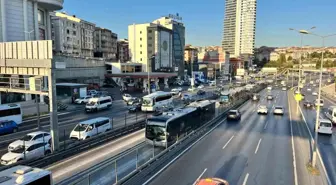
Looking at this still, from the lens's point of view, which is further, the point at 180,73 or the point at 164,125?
the point at 180,73

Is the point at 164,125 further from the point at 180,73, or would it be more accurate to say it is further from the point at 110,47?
the point at 110,47

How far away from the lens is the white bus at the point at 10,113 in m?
28.6

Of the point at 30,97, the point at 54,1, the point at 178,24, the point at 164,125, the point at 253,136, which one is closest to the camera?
the point at 164,125

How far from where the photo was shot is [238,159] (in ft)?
58.5

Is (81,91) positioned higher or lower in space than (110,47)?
lower

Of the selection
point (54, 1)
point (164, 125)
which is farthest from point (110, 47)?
point (164, 125)

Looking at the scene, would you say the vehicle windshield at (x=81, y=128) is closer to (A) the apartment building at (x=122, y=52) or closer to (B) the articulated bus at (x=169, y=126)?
(B) the articulated bus at (x=169, y=126)

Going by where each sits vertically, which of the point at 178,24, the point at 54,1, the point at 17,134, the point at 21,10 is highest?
the point at 178,24

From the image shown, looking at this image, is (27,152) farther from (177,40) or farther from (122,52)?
(122,52)

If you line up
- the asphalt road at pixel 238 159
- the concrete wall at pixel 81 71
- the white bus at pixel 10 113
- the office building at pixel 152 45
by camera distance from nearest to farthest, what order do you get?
the asphalt road at pixel 238 159
the white bus at pixel 10 113
the concrete wall at pixel 81 71
the office building at pixel 152 45

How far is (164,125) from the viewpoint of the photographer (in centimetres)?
1928

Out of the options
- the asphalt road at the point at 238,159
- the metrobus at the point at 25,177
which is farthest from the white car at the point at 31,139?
the asphalt road at the point at 238,159

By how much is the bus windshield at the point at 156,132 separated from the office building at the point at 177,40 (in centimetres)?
9294

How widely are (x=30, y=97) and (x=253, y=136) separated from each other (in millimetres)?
34547
